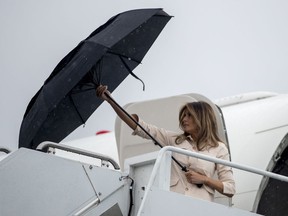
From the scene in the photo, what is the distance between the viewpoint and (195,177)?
1122 cm

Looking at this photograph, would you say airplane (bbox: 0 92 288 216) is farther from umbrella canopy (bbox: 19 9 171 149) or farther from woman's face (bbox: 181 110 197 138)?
woman's face (bbox: 181 110 197 138)

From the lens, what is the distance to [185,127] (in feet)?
39.2

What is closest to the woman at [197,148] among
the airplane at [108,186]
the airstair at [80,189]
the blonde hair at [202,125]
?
the blonde hair at [202,125]

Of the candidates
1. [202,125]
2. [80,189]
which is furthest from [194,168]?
[80,189]

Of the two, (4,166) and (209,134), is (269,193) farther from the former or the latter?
(4,166)

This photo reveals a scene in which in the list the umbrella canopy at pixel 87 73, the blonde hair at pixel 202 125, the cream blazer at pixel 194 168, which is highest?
the umbrella canopy at pixel 87 73

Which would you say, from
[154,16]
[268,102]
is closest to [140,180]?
[154,16]

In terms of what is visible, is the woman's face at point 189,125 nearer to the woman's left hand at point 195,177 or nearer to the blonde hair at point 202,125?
the blonde hair at point 202,125

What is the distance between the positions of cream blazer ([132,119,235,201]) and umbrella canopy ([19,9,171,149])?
89cm

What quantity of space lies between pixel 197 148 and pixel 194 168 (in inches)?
14.3

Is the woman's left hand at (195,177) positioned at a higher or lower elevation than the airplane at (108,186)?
lower

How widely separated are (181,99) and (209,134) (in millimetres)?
2823

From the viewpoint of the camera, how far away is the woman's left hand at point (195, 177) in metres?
11.2

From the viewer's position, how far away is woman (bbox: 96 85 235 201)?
11266 millimetres
